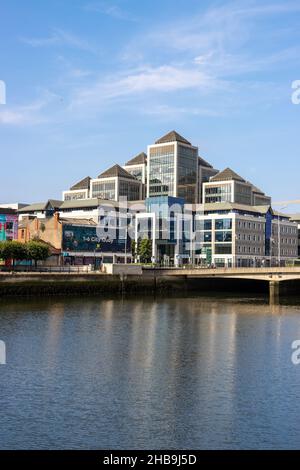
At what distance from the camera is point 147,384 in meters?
34.3

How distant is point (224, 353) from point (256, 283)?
3240 inches

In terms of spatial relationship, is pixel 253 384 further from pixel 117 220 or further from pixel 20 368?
pixel 117 220

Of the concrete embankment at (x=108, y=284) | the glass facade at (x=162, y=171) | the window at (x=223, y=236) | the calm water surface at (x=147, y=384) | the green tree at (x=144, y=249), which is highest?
the glass facade at (x=162, y=171)

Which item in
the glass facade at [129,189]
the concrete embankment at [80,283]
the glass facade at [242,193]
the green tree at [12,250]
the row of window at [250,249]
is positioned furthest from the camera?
the glass facade at [129,189]

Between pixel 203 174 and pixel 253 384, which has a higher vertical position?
pixel 203 174

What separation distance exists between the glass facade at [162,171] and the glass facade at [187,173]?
2432 mm

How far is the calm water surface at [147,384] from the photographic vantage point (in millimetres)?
25625

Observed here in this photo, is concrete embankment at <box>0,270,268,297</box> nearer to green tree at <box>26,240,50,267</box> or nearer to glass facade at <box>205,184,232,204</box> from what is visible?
green tree at <box>26,240,50,267</box>

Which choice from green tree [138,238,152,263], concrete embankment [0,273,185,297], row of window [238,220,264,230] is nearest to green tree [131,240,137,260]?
green tree [138,238,152,263]

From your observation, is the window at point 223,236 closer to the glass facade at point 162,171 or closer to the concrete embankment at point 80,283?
the glass facade at point 162,171

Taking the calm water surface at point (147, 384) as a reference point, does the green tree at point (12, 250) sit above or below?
above

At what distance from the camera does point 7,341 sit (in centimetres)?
4716

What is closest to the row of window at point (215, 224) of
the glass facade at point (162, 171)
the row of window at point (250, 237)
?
the row of window at point (250, 237)
